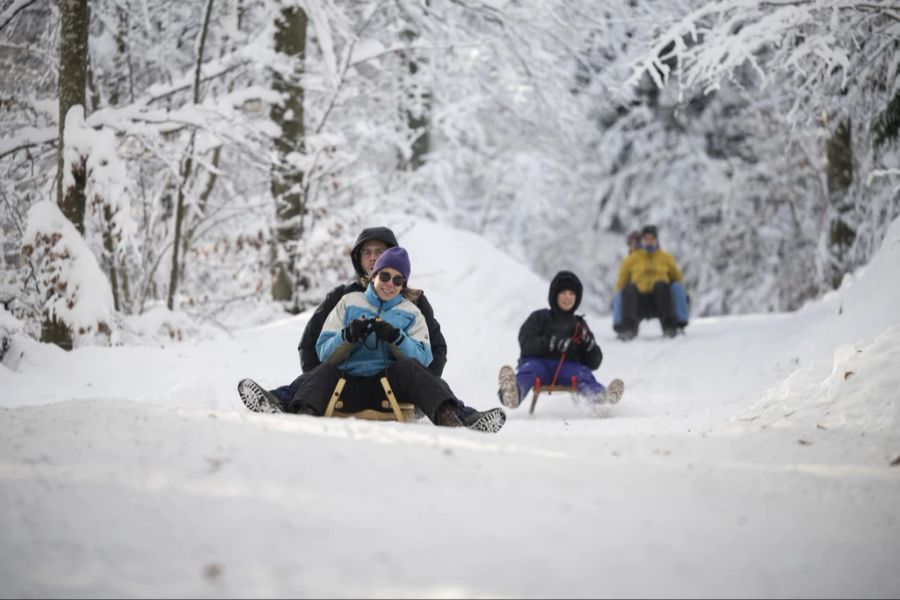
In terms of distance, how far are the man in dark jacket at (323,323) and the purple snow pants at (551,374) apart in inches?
66.7

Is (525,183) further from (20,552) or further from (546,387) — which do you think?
(20,552)

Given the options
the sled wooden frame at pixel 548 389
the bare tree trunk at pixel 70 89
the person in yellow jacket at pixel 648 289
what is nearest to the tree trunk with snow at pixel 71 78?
the bare tree trunk at pixel 70 89

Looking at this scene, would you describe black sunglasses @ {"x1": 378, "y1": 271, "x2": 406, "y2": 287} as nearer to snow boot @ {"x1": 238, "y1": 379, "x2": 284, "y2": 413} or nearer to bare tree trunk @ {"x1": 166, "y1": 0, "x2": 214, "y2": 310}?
snow boot @ {"x1": 238, "y1": 379, "x2": 284, "y2": 413}

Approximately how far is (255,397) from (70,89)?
151 inches

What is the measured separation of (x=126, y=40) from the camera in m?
8.95

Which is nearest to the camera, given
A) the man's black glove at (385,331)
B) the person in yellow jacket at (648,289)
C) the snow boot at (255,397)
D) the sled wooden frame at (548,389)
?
the snow boot at (255,397)

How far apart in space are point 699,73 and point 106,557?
7.04 m

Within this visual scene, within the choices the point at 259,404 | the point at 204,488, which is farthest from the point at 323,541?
the point at 259,404

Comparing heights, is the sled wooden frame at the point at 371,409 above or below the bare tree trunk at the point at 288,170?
below

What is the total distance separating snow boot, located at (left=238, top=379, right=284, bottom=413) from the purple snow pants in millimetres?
2631

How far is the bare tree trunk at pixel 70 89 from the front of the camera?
20.6 feet

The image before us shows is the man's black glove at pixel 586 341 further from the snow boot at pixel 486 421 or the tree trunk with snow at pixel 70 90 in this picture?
the tree trunk with snow at pixel 70 90

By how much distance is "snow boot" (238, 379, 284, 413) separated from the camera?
4.02 meters

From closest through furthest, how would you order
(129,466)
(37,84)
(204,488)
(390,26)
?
(204,488) < (129,466) < (37,84) < (390,26)
